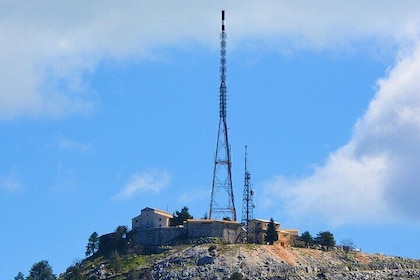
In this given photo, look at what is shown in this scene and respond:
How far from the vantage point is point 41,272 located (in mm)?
194750

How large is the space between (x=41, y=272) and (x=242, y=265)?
94.5 ft

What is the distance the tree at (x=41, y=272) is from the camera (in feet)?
636

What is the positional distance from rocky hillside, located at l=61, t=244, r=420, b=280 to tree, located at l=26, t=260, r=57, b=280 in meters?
2.42

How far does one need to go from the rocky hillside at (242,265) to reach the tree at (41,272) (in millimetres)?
2424

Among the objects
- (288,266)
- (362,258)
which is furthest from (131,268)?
(362,258)

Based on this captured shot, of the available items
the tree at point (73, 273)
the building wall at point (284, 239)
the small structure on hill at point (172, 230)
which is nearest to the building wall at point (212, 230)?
the small structure on hill at point (172, 230)

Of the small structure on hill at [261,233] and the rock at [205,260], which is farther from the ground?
the small structure on hill at [261,233]

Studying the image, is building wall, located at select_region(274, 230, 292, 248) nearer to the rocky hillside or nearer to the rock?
the rocky hillside

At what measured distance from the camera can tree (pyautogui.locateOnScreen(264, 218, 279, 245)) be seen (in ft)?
637

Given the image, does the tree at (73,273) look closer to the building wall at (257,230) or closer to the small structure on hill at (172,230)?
the small structure on hill at (172,230)

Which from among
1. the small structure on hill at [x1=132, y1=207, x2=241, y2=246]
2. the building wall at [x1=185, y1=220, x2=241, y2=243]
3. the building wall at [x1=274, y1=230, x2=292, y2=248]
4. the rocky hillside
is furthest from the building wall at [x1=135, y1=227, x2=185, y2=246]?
the building wall at [x1=274, y1=230, x2=292, y2=248]

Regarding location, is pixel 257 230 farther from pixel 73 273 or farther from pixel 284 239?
pixel 73 273

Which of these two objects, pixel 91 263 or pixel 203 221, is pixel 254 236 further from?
pixel 91 263

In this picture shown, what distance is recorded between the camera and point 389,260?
645ft
